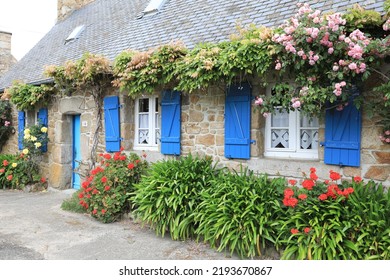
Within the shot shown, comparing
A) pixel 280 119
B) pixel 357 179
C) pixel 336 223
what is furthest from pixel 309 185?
pixel 280 119

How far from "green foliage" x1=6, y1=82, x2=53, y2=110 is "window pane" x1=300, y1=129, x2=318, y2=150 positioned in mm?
6556

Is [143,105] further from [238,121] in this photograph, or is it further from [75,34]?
[75,34]

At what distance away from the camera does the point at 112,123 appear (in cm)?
750

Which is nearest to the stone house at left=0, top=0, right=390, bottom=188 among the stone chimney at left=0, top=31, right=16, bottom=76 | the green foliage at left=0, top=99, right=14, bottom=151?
the green foliage at left=0, top=99, right=14, bottom=151

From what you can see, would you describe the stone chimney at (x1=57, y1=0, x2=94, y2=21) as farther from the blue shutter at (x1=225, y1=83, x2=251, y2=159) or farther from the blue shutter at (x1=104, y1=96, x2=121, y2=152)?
the blue shutter at (x1=225, y1=83, x2=251, y2=159)

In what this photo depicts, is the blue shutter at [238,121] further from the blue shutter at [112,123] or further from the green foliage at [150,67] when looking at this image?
the blue shutter at [112,123]

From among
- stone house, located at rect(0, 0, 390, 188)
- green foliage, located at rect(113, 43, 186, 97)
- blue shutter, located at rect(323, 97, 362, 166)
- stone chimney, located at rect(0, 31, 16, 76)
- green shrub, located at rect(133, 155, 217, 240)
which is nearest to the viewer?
blue shutter, located at rect(323, 97, 362, 166)

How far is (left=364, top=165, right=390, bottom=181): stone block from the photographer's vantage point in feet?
14.3

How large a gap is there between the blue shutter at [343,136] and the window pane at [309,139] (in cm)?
35

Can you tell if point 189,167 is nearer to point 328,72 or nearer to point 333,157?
point 333,157

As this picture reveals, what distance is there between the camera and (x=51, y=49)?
11969mm

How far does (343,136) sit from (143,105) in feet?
13.8

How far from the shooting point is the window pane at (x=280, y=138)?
5402 millimetres

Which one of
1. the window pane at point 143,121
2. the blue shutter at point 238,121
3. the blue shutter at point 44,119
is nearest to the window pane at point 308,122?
the blue shutter at point 238,121
